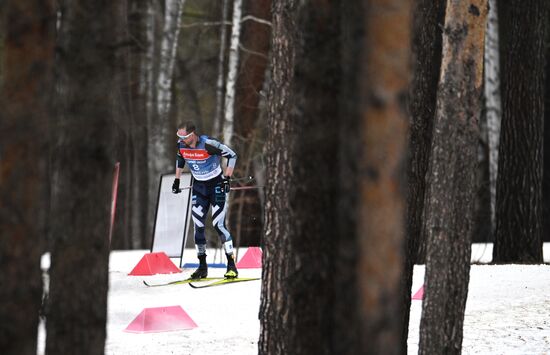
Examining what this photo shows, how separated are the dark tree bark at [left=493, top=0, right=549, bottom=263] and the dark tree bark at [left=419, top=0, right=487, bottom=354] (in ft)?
27.3

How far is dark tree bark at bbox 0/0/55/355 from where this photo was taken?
4.70 metres

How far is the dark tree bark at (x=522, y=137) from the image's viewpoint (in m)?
15.9

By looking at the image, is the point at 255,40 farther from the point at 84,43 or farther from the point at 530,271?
the point at 84,43

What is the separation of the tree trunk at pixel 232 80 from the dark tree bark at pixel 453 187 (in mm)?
15551

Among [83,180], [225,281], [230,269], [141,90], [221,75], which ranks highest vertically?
[221,75]

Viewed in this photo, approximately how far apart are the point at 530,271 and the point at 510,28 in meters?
3.55

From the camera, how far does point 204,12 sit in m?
32.0

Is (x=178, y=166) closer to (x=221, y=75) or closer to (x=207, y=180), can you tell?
(x=207, y=180)

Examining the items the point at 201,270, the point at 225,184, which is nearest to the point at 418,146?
the point at 225,184

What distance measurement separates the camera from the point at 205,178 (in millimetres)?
14133

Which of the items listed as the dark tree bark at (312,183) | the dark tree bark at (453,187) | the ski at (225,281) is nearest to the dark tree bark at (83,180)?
the dark tree bark at (312,183)

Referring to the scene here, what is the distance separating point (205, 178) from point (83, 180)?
30.1 ft

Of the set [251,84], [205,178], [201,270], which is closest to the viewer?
[205,178]

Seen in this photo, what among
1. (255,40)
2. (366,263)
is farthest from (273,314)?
(255,40)
